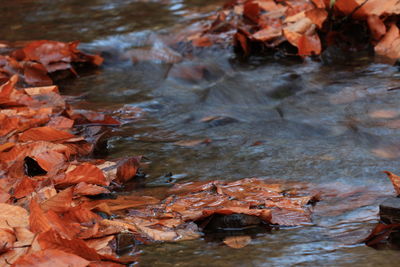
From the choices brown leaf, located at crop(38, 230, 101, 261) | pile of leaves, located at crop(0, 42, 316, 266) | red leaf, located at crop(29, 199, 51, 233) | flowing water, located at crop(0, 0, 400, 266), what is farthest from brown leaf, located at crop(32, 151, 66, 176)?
brown leaf, located at crop(38, 230, 101, 261)

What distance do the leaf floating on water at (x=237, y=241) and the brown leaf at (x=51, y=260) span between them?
0.40 meters

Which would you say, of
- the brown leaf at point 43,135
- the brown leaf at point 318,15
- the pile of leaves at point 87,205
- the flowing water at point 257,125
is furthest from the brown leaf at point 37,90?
the brown leaf at point 318,15

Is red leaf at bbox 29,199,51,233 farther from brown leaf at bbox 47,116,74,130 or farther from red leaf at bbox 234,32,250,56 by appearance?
red leaf at bbox 234,32,250,56

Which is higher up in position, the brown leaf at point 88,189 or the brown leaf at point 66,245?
the brown leaf at point 66,245

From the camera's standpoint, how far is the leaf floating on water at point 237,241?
63.7 inches

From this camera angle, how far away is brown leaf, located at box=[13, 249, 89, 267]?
4.62 ft

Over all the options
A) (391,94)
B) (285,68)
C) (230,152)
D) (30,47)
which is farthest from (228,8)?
(230,152)

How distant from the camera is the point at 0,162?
2.23 metres

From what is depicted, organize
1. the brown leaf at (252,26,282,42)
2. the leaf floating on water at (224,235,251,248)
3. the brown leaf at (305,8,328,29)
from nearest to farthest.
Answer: the leaf floating on water at (224,235,251,248)
the brown leaf at (305,8,328,29)
the brown leaf at (252,26,282,42)

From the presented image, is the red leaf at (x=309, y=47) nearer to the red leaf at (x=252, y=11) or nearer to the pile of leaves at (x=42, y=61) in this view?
the red leaf at (x=252, y=11)

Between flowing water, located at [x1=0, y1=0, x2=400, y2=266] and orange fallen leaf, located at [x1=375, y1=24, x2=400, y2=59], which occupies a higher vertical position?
orange fallen leaf, located at [x1=375, y1=24, x2=400, y2=59]

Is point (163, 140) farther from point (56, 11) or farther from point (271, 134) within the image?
point (56, 11)

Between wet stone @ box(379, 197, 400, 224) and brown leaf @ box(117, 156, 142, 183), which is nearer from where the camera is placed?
wet stone @ box(379, 197, 400, 224)

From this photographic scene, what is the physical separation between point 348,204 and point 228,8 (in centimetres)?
316
